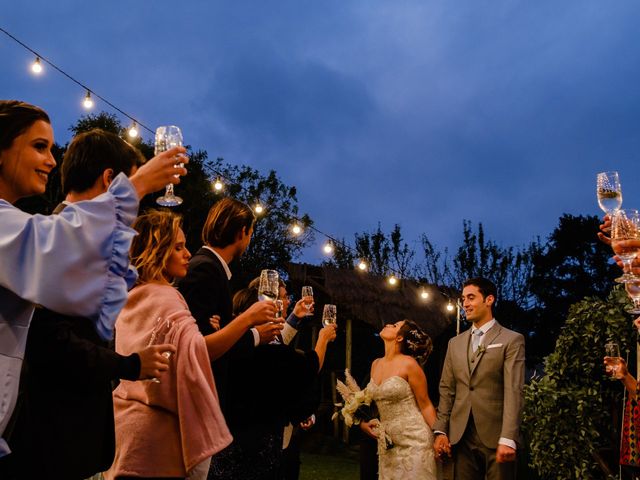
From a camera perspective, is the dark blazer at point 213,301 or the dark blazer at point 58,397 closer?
the dark blazer at point 58,397

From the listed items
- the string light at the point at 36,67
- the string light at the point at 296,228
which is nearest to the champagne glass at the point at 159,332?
the string light at the point at 36,67

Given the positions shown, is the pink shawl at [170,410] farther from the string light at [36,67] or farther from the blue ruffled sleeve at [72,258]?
the string light at [36,67]

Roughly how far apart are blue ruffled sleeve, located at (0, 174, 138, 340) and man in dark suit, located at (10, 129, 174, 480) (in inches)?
11.3

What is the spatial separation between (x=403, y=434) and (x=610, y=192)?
3.34 m

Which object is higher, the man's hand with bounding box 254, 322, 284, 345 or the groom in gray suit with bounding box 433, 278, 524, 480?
the man's hand with bounding box 254, 322, 284, 345

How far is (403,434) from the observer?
5.51m

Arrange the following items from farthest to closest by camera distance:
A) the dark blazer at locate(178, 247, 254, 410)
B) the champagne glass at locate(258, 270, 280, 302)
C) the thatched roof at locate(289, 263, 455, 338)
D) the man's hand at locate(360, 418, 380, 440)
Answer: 1. the thatched roof at locate(289, 263, 455, 338)
2. the man's hand at locate(360, 418, 380, 440)
3. the champagne glass at locate(258, 270, 280, 302)
4. the dark blazer at locate(178, 247, 254, 410)

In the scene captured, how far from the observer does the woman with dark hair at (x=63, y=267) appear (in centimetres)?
131

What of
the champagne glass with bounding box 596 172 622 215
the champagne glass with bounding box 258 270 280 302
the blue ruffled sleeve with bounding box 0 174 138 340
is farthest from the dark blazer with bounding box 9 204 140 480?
the champagne glass with bounding box 596 172 622 215

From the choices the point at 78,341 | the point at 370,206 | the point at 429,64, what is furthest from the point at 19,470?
the point at 429,64

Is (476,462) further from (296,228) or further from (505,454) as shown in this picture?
(296,228)

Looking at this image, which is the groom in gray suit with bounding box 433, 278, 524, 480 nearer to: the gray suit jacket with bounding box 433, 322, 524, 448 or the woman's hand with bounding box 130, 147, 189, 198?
the gray suit jacket with bounding box 433, 322, 524, 448

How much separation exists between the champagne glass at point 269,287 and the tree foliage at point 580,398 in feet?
12.1

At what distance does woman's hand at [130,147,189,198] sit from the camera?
5.11ft
